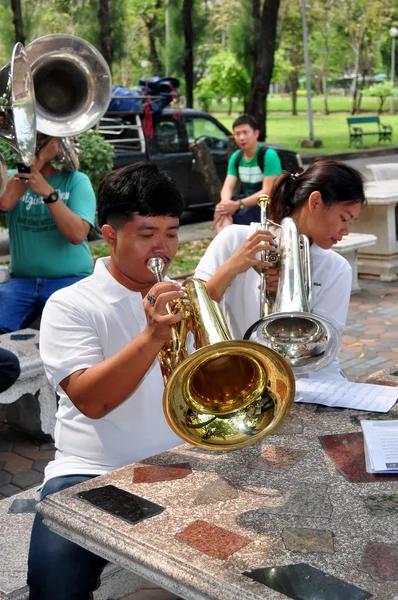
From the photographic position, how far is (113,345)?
2.21 meters

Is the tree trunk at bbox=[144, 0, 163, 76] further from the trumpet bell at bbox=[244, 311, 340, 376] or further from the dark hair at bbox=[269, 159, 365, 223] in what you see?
the trumpet bell at bbox=[244, 311, 340, 376]

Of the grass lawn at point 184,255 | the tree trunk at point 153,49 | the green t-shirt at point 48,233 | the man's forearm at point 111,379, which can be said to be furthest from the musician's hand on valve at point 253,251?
the tree trunk at point 153,49

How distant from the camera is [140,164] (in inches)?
90.0

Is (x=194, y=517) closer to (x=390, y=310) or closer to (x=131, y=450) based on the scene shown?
(x=131, y=450)

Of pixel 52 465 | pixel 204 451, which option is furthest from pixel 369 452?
pixel 52 465

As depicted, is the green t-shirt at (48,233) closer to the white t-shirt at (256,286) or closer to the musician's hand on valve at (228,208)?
the white t-shirt at (256,286)

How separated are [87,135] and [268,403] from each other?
6131 millimetres

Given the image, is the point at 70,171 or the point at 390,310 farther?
A: the point at 390,310

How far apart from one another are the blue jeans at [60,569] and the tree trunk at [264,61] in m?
12.0

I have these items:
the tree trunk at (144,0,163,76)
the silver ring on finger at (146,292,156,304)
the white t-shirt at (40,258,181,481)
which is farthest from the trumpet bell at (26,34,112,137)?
the tree trunk at (144,0,163,76)

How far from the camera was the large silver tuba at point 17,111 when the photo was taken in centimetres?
352

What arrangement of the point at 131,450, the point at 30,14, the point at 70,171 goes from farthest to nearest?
the point at 30,14
the point at 70,171
the point at 131,450

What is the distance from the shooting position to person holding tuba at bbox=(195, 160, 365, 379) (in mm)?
2881

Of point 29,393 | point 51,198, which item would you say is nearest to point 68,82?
point 51,198
